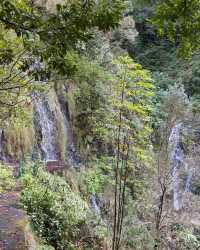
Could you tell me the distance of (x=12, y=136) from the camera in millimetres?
10672

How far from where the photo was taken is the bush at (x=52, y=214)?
7.99 metres

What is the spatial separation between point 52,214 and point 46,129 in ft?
14.2

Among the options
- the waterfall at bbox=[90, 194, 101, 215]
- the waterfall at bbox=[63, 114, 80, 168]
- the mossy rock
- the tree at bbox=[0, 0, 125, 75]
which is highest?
the tree at bbox=[0, 0, 125, 75]

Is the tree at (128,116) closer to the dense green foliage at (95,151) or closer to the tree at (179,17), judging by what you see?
the dense green foliage at (95,151)

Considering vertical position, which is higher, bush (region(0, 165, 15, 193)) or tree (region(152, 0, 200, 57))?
tree (region(152, 0, 200, 57))

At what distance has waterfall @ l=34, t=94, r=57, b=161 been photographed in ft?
39.1

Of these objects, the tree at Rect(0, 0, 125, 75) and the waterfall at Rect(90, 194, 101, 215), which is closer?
the tree at Rect(0, 0, 125, 75)

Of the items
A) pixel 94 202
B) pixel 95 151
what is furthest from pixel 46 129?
pixel 95 151

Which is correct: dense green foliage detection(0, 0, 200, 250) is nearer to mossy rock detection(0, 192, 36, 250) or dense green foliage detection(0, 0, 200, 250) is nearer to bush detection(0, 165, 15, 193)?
bush detection(0, 165, 15, 193)

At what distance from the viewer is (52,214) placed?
27.1 ft

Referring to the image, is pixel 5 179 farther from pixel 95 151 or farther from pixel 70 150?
pixel 95 151

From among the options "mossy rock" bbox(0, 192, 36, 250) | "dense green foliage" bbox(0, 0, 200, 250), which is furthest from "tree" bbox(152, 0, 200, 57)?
"mossy rock" bbox(0, 192, 36, 250)

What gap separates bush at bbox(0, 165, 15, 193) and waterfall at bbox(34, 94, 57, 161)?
3.16 meters

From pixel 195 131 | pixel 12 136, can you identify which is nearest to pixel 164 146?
pixel 12 136
